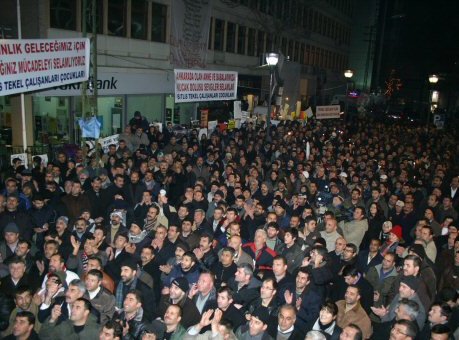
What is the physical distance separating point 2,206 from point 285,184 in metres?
6.34

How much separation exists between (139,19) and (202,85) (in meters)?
6.81

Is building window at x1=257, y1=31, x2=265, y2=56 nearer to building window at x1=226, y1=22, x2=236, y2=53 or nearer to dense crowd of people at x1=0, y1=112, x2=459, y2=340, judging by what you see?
building window at x1=226, y1=22, x2=236, y2=53

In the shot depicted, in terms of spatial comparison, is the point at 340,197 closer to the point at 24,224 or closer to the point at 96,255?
the point at 96,255

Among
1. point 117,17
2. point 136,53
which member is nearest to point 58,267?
point 117,17

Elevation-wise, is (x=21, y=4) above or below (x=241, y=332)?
above

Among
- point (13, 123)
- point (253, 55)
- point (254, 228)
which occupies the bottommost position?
point (254, 228)

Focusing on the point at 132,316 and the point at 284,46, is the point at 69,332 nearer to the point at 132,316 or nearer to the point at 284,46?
the point at 132,316

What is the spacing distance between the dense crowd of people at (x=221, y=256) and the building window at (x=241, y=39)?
1909cm

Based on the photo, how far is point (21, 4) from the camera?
15.8 metres

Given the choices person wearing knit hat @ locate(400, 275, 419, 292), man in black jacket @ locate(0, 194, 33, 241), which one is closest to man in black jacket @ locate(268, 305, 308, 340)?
person wearing knit hat @ locate(400, 275, 419, 292)

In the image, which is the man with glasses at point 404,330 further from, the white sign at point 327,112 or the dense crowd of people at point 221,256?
the white sign at point 327,112

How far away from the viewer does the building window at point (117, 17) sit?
1952 cm

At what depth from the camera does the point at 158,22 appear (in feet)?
73.3

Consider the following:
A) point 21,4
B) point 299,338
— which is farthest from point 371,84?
point 299,338
